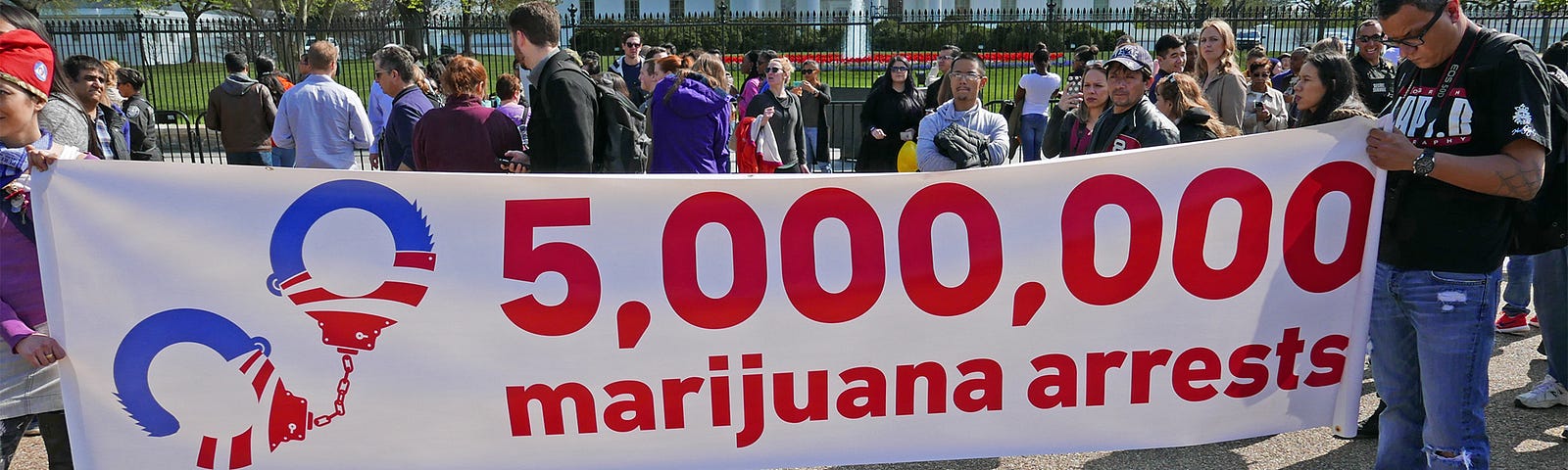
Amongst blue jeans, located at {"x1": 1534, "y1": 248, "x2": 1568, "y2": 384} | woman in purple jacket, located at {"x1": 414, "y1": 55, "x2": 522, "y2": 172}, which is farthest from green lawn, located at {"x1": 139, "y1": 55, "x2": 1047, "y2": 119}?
blue jeans, located at {"x1": 1534, "y1": 248, "x2": 1568, "y2": 384}

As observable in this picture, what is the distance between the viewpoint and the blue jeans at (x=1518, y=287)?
18.6 feet

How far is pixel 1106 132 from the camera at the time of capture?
15.3 feet

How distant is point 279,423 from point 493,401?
65cm

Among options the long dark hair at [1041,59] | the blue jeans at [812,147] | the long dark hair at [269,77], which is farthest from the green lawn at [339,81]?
the long dark hair at [269,77]

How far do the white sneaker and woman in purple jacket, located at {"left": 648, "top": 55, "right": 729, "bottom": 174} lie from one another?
4471 millimetres

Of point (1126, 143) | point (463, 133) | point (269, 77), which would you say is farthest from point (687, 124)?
point (269, 77)

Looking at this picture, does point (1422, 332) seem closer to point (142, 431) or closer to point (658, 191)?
point (658, 191)

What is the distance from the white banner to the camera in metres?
3.20

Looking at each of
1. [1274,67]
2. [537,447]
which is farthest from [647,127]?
[537,447]

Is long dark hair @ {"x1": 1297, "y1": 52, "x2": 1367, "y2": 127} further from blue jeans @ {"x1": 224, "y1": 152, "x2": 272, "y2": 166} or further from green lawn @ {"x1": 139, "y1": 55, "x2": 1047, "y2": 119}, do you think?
green lawn @ {"x1": 139, "y1": 55, "x2": 1047, "y2": 119}

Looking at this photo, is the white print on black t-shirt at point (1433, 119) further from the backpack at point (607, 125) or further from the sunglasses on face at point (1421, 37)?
the backpack at point (607, 125)

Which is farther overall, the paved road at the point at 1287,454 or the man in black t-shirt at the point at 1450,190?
the paved road at the point at 1287,454

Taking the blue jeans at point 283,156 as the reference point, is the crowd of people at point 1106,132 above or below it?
above

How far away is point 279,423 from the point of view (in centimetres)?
332
